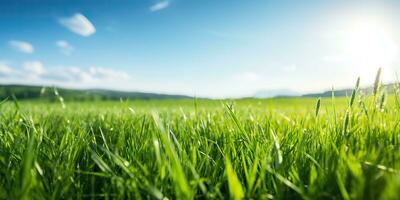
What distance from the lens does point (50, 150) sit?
1650 millimetres

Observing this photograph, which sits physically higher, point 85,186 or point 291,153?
point 291,153

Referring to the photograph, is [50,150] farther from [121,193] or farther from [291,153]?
[291,153]

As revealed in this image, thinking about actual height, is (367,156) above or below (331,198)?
above

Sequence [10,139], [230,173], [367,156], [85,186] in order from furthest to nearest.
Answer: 1. [10,139]
2. [85,186]
3. [367,156]
4. [230,173]

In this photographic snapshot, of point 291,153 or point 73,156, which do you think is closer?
point 73,156

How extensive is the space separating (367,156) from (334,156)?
0.11 meters

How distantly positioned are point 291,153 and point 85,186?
90cm

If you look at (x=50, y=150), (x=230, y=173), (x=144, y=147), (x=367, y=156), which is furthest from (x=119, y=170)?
(x=367, y=156)

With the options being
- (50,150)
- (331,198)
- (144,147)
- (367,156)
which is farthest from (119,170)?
(367,156)

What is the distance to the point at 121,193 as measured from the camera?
1.11 meters

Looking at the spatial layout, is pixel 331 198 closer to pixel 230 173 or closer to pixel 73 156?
pixel 230 173

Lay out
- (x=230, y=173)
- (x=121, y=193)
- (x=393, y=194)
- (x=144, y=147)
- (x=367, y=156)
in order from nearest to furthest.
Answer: (x=393, y=194), (x=230, y=173), (x=121, y=193), (x=367, y=156), (x=144, y=147)

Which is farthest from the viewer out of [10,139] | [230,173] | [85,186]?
[10,139]

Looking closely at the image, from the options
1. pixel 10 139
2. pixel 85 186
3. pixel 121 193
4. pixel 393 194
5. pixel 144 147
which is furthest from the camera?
pixel 10 139
